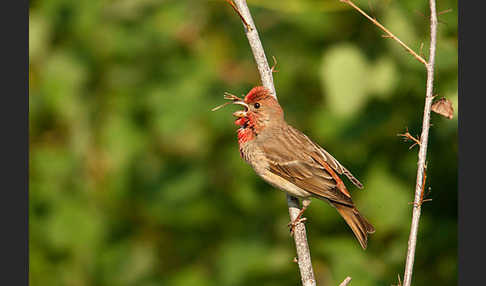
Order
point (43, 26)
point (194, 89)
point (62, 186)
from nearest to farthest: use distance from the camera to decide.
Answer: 1. point (194, 89)
2. point (43, 26)
3. point (62, 186)

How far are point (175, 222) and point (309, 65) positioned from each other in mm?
1997

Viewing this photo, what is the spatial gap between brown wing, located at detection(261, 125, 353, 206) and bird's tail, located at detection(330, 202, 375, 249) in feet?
0.29

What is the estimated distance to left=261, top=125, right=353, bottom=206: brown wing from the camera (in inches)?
174

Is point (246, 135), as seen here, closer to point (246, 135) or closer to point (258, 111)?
point (246, 135)

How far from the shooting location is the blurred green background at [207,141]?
193 inches

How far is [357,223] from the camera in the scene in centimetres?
437

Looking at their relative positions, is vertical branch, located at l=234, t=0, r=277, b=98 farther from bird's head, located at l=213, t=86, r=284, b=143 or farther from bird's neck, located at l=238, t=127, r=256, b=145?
bird's neck, located at l=238, t=127, r=256, b=145

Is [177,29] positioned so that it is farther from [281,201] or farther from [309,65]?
[281,201]

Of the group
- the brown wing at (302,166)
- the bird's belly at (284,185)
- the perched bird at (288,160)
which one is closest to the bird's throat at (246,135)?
the perched bird at (288,160)

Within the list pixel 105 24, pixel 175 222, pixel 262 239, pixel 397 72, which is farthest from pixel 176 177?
pixel 397 72

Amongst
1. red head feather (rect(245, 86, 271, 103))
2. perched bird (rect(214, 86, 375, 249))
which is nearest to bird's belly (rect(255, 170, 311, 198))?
perched bird (rect(214, 86, 375, 249))

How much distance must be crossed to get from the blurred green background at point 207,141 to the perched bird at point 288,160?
1.35 feet

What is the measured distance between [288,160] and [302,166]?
0.12 meters

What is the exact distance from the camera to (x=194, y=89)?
17.6 ft
